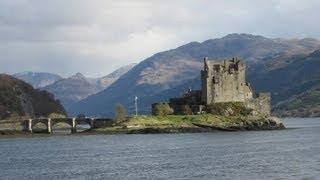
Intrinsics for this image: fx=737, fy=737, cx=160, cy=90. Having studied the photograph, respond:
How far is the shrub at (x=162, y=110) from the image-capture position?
504ft

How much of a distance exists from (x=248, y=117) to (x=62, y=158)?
223 feet

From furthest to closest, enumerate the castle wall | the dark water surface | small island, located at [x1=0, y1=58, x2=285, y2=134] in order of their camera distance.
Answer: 1. the castle wall
2. small island, located at [x1=0, y1=58, x2=285, y2=134]
3. the dark water surface

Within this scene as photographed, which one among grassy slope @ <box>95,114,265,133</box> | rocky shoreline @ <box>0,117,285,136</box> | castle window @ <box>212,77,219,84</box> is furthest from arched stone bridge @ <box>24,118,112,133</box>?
castle window @ <box>212,77,219,84</box>

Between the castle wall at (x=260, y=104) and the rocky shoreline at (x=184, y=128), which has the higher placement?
the castle wall at (x=260, y=104)

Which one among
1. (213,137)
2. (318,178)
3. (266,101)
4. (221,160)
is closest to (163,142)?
(213,137)

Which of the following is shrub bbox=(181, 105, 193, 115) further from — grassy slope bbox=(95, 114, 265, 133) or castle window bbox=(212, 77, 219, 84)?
castle window bbox=(212, 77, 219, 84)

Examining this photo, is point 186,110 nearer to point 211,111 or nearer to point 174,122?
point 211,111

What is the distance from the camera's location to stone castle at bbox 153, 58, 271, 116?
154625mm

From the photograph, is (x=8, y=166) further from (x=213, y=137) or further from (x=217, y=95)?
(x=217, y=95)

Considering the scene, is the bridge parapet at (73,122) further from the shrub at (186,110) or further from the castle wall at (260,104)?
the castle wall at (260,104)

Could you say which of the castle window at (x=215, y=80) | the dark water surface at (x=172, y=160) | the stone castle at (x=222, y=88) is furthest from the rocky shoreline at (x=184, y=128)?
the dark water surface at (x=172, y=160)

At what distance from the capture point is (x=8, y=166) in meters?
82.6

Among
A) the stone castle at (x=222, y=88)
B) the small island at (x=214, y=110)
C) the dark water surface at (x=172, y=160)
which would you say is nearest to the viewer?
the dark water surface at (x=172, y=160)

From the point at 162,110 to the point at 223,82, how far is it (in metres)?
14.1
